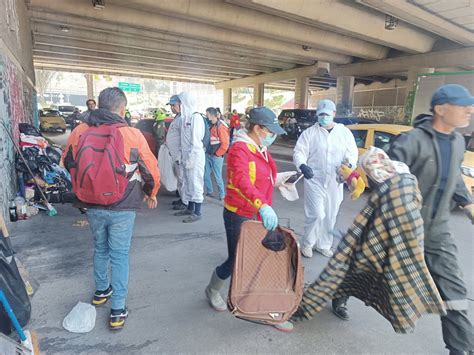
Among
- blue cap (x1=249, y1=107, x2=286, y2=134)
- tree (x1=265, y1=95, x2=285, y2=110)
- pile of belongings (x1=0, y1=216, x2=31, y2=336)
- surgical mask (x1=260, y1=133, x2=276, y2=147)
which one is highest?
tree (x1=265, y1=95, x2=285, y2=110)

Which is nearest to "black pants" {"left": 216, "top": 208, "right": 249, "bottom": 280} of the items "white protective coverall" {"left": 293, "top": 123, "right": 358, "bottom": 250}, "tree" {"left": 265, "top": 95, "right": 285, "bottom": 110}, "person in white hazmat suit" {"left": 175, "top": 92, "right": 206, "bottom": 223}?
"white protective coverall" {"left": 293, "top": 123, "right": 358, "bottom": 250}

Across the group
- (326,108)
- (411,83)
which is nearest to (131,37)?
(411,83)

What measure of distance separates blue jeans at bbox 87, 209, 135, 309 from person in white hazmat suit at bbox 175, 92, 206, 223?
8.71 ft

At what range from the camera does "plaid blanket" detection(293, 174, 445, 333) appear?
1987 mm

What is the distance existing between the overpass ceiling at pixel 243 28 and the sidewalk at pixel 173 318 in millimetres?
8616

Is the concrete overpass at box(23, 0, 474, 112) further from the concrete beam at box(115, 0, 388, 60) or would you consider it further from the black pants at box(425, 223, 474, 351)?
the black pants at box(425, 223, 474, 351)

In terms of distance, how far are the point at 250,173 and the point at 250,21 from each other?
11.8 meters

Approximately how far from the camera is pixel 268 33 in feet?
44.4

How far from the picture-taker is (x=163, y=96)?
296ft

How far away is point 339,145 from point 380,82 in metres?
30.1

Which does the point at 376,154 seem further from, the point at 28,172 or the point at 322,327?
the point at 28,172

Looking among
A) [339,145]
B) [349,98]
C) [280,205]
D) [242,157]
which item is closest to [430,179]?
[242,157]

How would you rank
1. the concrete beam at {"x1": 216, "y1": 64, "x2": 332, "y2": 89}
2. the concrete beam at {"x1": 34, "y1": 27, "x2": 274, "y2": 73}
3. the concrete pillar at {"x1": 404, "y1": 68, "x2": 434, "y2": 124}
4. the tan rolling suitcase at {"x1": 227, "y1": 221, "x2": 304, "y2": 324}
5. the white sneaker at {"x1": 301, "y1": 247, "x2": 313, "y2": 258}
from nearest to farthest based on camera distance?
the tan rolling suitcase at {"x1": 227, "y1": 221, "x2": 304, "y2": 324} < the white sneaker at {"x1": 301, "y1": 247, "x2": 313, "y2": 258} < the concrete beam at {"x1": 34, "y1": 27, "x2": 274, "y2": 73} < the concrete pillar at {"x1": 404, "y1": 68, "x2": 434, "y2": 124} < the concrete beam at {"x1": 216, "y1": 64, "x2": 332, "y2": 89}

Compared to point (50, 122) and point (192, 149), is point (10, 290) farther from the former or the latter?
point (50, 122)
